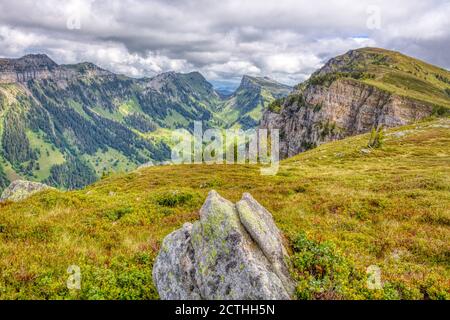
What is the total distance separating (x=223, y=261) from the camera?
9164mm

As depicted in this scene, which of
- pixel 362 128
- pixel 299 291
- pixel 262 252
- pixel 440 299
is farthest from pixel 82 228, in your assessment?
pixel 362 128

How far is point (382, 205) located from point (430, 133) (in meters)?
77.0

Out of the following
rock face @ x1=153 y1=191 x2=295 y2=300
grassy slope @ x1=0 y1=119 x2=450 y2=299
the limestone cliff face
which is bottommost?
grassy slope @ x1=0 y1=119 x2=450 y2=299

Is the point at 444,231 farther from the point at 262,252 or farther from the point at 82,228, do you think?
the point at 82,228

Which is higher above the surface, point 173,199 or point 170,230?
point 173,199

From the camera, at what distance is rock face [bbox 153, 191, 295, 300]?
841 cm

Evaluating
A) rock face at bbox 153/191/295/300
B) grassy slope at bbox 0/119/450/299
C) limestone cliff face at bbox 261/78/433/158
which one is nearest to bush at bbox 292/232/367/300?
grassy slope at bbox 0/119/450/299

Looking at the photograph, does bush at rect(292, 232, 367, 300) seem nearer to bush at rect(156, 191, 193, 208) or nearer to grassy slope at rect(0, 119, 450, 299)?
grassy slope at rect(0, 119, 450, 299)

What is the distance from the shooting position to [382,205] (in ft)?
64.6

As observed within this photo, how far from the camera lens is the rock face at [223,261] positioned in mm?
8414

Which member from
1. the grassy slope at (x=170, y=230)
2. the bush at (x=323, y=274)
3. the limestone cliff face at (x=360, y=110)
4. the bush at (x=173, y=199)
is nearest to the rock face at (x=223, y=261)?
the bush at (x=323, y=274)

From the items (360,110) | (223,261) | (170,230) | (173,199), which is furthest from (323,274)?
(360,110)

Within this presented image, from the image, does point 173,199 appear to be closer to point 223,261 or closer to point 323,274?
point 223,261

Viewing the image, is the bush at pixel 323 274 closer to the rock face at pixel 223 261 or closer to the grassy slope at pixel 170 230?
the grassy slope at pixel 170 230
